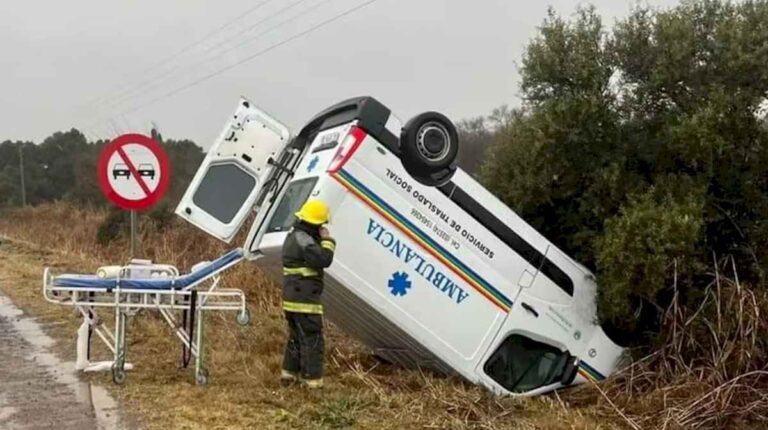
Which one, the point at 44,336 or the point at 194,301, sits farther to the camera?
the point at 44,336

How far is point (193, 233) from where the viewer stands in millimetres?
15633

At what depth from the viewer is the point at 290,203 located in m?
6.98

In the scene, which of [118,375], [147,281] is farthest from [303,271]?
[118,375]

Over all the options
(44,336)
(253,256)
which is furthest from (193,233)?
(253,256)

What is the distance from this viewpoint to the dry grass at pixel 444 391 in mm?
6059

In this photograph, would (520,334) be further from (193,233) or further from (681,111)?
(193,233)

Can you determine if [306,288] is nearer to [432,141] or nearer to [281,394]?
[281,394]

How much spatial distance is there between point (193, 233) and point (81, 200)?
17106 mm

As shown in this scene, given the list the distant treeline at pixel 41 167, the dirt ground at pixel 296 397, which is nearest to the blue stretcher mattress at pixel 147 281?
the dirt ground at pixel 296 397

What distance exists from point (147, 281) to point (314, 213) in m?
1.44

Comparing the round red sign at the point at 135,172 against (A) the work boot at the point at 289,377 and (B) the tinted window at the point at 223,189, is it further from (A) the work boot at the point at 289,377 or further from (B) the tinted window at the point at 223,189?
(A) the work boot at the point at 289,377

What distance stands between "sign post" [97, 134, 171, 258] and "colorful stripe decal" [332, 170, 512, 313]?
2.91 m

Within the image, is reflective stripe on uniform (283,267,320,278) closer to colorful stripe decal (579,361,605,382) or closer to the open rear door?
the open rear door

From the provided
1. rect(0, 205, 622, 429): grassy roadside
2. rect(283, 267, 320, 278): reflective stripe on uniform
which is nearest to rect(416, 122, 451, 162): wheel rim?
rect(283, 267, 320, 278): reflective stripe on uniform
